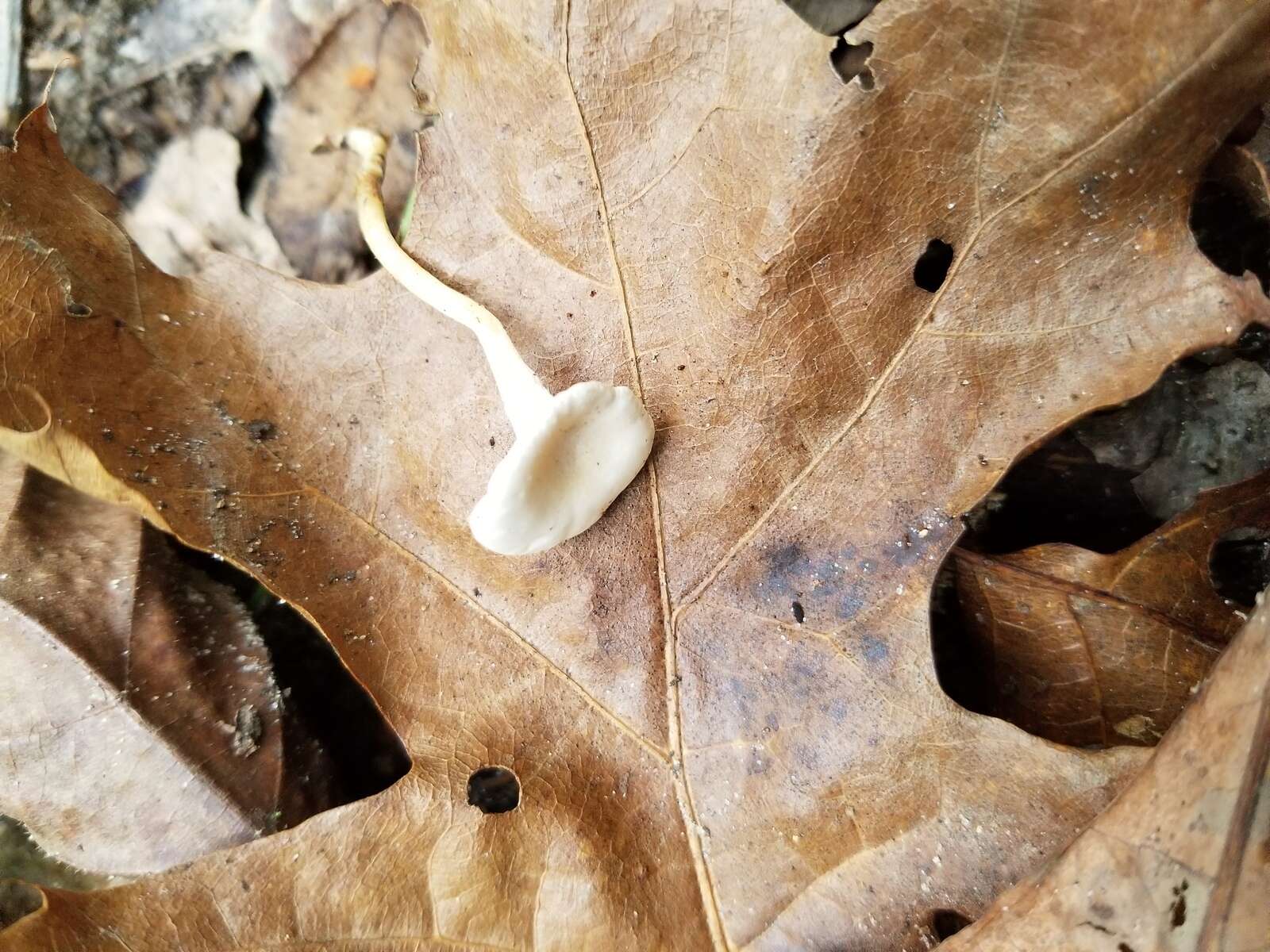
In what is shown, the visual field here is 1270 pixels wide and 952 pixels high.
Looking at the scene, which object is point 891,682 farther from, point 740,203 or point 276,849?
point 276,849

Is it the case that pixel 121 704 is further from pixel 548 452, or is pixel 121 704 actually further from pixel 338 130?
pixel 338 130

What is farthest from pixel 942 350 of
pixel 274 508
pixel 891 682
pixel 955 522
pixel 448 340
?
pixel 274 508

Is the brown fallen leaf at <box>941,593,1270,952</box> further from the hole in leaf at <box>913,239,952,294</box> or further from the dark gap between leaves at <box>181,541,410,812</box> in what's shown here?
the dark gap between leaves at <box>181,541,410,812</box>

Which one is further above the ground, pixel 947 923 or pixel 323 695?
pixel 323 695

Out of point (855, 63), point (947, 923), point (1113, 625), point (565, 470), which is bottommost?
point (947, 923)

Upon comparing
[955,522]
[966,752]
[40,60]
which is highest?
[40,60]

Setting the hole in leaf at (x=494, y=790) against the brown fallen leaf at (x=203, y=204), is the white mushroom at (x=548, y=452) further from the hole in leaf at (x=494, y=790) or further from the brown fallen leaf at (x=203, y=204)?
the brown fallen leaf at (x=203, y=204)

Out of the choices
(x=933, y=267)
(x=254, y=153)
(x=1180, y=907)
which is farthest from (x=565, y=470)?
(x=254, y=153)

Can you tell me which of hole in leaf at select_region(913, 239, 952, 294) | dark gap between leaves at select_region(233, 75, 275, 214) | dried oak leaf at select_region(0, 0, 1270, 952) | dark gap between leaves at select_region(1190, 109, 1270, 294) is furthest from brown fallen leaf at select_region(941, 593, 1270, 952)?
dark gap between leaves at select_region(233, 75, 275, 214)
